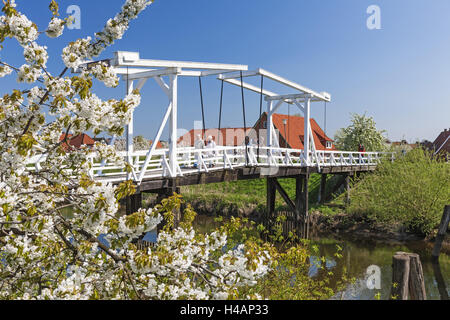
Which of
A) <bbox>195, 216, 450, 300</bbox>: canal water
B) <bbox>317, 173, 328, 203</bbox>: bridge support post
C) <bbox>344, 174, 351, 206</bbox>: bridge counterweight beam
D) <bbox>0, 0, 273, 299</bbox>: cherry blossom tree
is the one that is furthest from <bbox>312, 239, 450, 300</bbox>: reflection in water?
<bbox>0, 0, 273, 299</bbox>: cherry blossom tree

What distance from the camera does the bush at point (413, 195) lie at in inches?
693

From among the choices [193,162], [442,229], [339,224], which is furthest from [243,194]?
[442,229]

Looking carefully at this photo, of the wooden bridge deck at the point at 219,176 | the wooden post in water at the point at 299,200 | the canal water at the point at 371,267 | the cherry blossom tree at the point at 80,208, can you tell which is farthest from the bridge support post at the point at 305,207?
the cherry blossom tree at the point at 80,208

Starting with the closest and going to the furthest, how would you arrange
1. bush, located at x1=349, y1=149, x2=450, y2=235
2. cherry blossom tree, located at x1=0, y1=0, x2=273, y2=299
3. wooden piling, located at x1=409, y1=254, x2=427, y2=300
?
cherry blossom tree, located at x1=0, y1=0, x2=273, y2=299 < wooden piling, located at x1=409, y1=254, x2=427, y2=300 < bush, located at x1=349, y1=149, x2=450, y2=235

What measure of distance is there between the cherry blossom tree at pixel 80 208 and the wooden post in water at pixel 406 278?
8.99 ft

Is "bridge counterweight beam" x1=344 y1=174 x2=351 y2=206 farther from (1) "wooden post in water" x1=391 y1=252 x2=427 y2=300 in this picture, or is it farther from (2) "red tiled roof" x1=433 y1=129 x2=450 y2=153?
(1) "wooden post in water" x1=391 y1=252 x2=427 y2=300

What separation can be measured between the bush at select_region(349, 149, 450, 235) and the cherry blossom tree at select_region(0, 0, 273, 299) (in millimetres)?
15875

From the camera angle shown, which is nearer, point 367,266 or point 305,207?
point 367,266

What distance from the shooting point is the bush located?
57.7ft

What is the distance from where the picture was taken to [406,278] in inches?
231

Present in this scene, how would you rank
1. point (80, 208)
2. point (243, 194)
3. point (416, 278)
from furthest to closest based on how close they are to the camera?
point (243, 194), point (416, 278), point (80, 208)

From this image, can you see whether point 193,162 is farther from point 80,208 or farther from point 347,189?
point 347,189

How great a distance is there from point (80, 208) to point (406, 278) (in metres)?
4.70
